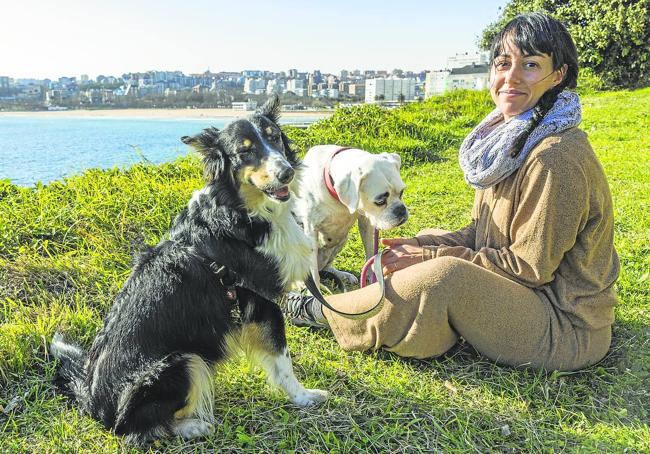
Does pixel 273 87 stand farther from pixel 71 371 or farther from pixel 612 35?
pixel 612 35

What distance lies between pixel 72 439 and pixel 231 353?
795mm

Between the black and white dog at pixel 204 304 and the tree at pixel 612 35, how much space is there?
1915 centimetres

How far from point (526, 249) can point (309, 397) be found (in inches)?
50.3

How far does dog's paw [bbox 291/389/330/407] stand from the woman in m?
0.43

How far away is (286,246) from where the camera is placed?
2246mm

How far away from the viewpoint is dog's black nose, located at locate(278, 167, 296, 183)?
2133mm

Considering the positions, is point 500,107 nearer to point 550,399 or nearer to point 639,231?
point 550,399

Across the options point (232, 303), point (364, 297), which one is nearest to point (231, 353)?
point (232, 303)

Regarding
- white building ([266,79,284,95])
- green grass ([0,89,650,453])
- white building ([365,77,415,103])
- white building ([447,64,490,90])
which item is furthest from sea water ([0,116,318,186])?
white building ([447,64,490,90])

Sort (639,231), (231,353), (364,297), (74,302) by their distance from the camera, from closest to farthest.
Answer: (231,353), (364,297), (74,302), (639,231)

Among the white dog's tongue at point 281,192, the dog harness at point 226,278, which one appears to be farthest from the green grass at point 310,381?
the white dog's tongue at point 281,192

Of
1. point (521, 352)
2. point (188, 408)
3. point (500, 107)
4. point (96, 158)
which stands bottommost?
point (188, 408)

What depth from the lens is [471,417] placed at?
2133 millimetres

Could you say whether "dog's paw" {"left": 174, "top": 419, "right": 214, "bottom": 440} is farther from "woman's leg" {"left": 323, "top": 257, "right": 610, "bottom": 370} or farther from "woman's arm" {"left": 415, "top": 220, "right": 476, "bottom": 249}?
"woman's arm" {"left": 415, "top": 220, "right": 476, "bottom": 249}
